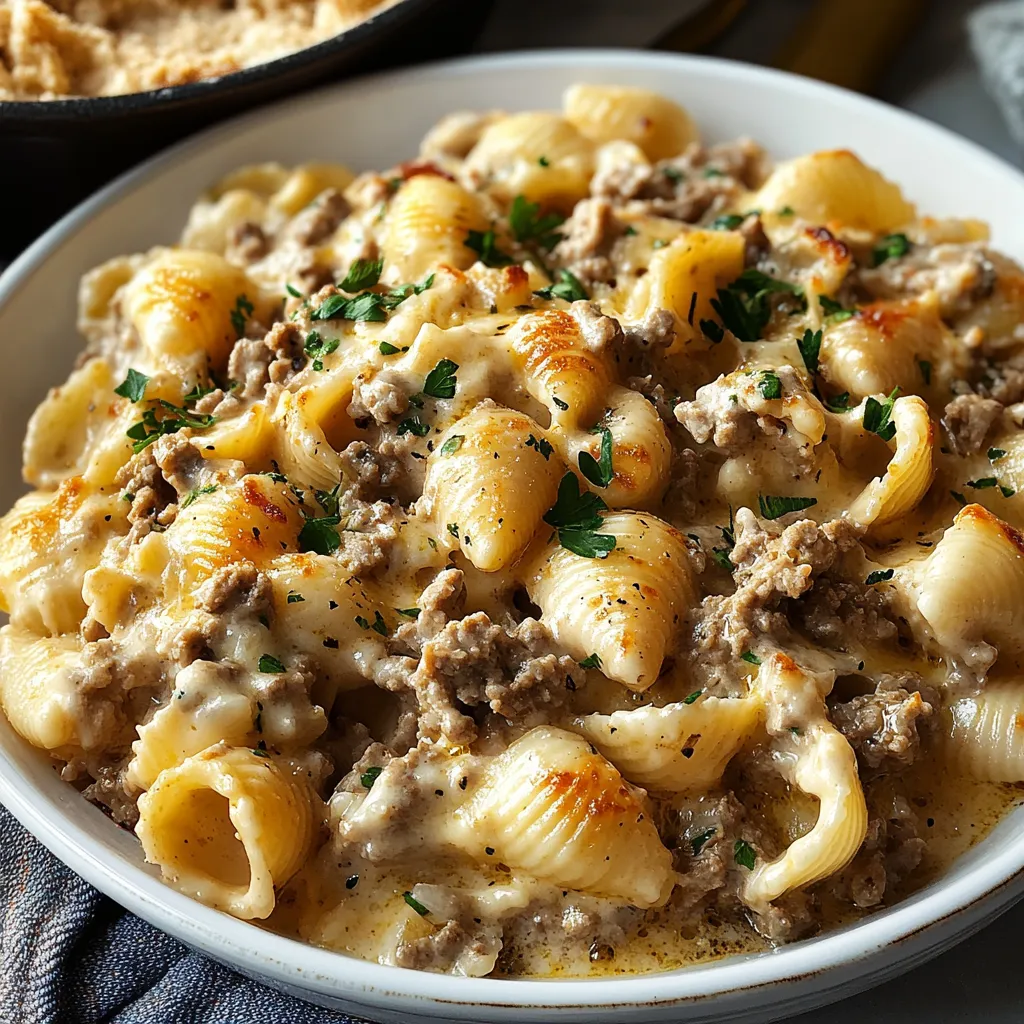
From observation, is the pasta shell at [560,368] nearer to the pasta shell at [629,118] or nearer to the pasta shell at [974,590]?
the pasta shell at [974,590]

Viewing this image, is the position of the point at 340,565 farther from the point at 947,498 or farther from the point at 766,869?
the point at 947,498

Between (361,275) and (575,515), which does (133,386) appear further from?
(575,515)

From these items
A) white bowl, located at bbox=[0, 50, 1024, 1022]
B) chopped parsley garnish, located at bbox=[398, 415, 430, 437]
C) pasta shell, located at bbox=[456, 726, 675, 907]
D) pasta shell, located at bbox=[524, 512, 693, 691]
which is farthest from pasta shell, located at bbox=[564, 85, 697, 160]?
pasta shell, located at bbox=[456, 726, 675, 907]

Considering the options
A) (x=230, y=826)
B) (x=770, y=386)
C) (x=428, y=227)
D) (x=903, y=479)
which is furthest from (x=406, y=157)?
(x=230, y=826)

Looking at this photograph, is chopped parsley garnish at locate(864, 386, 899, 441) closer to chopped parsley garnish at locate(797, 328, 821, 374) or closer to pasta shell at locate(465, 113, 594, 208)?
chopped parsley garnish at locate(797, 328, 821, 374)

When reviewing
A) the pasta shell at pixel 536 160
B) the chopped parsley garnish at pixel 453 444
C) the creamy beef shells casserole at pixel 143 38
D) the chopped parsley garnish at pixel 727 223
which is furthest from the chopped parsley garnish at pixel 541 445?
the creamy beef shells casserole at pixel 143 38
